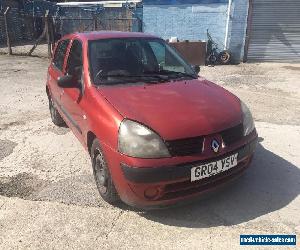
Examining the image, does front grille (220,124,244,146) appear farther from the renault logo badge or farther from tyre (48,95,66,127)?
tyre (48,95,66,127)

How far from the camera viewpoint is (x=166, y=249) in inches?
117

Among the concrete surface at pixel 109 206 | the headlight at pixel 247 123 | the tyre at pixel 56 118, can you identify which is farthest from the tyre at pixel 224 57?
the headlight at pixel 247 123

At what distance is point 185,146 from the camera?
3090mm

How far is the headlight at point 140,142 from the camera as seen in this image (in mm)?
3047

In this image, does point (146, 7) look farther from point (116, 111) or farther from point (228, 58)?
point (116, 111)

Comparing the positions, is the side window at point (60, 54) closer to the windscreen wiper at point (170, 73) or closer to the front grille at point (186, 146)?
the windscreen wiper at point (170, 73)

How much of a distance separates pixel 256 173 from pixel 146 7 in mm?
12476

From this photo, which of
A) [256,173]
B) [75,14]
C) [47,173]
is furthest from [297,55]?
[75,14]

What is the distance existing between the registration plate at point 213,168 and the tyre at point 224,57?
10.9m

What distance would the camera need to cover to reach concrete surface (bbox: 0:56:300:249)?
3.14 metres

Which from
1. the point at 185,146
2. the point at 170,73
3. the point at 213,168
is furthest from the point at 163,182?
the point at 170,73

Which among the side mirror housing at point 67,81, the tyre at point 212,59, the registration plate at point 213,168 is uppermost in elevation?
the side mirror housing at point 67,81

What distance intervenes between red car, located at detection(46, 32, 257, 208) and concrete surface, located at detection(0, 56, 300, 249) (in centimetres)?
29

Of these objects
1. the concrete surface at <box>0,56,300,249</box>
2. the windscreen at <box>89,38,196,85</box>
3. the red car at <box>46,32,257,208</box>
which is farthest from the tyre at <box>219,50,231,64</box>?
the red car at <box>46,32,257,208</box>
